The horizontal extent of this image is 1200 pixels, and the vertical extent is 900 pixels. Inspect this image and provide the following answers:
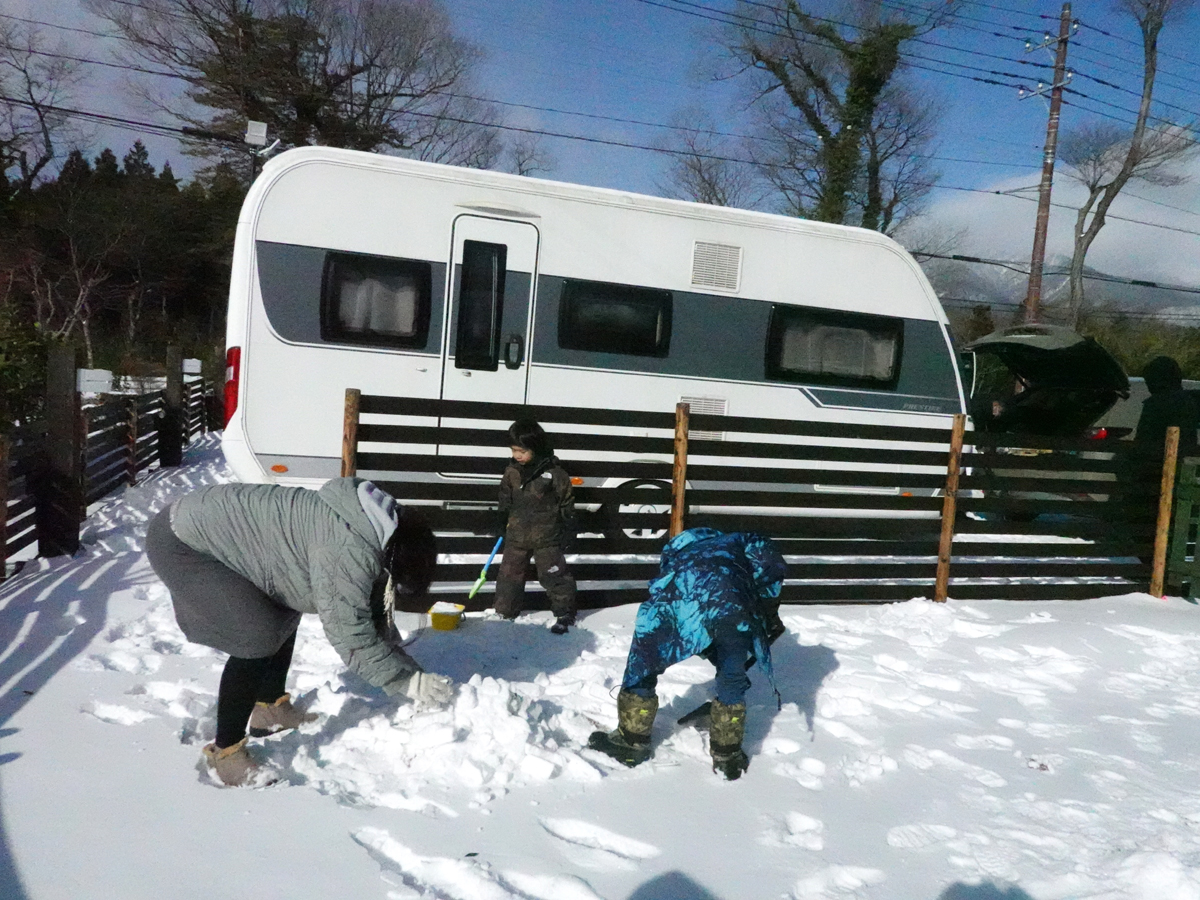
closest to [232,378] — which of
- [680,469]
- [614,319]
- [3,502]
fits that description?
[3,502]

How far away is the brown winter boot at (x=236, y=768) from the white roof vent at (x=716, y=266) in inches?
220

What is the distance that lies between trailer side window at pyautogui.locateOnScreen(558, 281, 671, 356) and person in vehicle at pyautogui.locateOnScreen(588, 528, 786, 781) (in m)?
3.90

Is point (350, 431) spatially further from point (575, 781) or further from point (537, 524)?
point (575, 781)

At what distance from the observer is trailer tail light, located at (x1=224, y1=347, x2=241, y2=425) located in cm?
673

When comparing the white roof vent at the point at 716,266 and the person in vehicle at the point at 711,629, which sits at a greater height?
the white roof vent at the point at 716,266

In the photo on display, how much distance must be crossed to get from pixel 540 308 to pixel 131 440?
628 centimetres

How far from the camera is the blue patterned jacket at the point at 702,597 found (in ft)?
12.0

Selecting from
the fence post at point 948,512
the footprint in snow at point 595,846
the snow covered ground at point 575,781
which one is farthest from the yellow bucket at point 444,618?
the fence post at point 948,512

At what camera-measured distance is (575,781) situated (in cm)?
368

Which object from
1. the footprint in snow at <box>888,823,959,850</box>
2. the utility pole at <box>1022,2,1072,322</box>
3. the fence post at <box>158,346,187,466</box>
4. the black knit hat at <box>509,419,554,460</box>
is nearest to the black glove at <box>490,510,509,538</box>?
the black knit hat at <box>509,419,554,460</box>

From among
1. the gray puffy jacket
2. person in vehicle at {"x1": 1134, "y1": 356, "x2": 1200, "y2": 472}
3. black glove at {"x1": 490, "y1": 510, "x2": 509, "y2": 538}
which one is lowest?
black glove at {"x1": 490, "y1": 510, "x2": 509, "y2": 538}

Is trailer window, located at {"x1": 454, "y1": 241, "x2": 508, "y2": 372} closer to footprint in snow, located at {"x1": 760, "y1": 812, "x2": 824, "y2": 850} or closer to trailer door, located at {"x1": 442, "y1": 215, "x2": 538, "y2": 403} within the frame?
trailer door, located at {"x1": 442, "y1": 215, "x2": 538, "y2": 403}

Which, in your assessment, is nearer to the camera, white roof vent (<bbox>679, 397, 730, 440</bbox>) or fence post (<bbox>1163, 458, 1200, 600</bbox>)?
fence post (<bbox>1163, 458, 1200, 600</bbox>)

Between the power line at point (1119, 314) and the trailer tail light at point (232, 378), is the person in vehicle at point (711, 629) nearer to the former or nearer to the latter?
the trailer tail light at point (232, 378)
